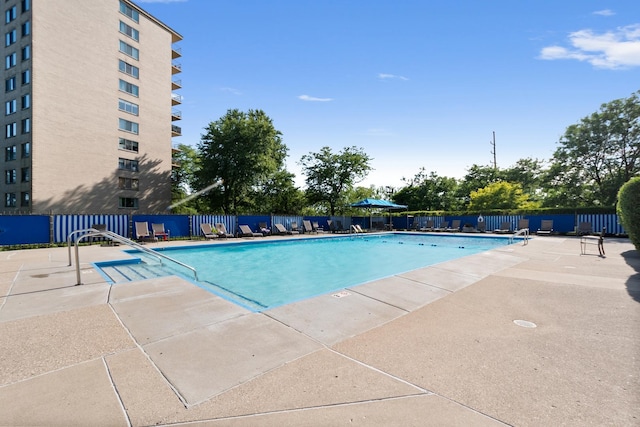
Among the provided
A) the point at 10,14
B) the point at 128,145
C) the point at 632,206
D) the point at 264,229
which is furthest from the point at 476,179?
the point at 10,14

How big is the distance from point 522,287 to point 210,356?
18.9ft

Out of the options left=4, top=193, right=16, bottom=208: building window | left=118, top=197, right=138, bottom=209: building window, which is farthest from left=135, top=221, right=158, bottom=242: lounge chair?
left=4, top=193, right=16, bottom=208: building window

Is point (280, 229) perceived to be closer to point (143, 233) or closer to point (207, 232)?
point (207, 232)

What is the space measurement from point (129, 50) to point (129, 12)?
382cm

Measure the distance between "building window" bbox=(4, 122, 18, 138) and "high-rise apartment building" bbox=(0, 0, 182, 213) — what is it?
3.3 inches

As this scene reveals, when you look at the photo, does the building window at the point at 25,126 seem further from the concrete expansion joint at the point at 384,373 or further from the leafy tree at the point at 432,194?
the leafy tree at the point at 432,194

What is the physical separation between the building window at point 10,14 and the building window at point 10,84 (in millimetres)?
5123

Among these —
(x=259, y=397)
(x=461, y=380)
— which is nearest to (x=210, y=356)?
(x=259, y=397)

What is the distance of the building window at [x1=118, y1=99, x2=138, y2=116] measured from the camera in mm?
27944

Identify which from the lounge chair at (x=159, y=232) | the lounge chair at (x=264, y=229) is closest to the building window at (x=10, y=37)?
the lounge chair at (x=159, y=232)

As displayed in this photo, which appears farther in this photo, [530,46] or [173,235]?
[173,235]

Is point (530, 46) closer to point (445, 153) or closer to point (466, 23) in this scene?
point (466, 23)

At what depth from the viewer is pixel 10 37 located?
995 inches

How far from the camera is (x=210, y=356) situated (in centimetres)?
299
